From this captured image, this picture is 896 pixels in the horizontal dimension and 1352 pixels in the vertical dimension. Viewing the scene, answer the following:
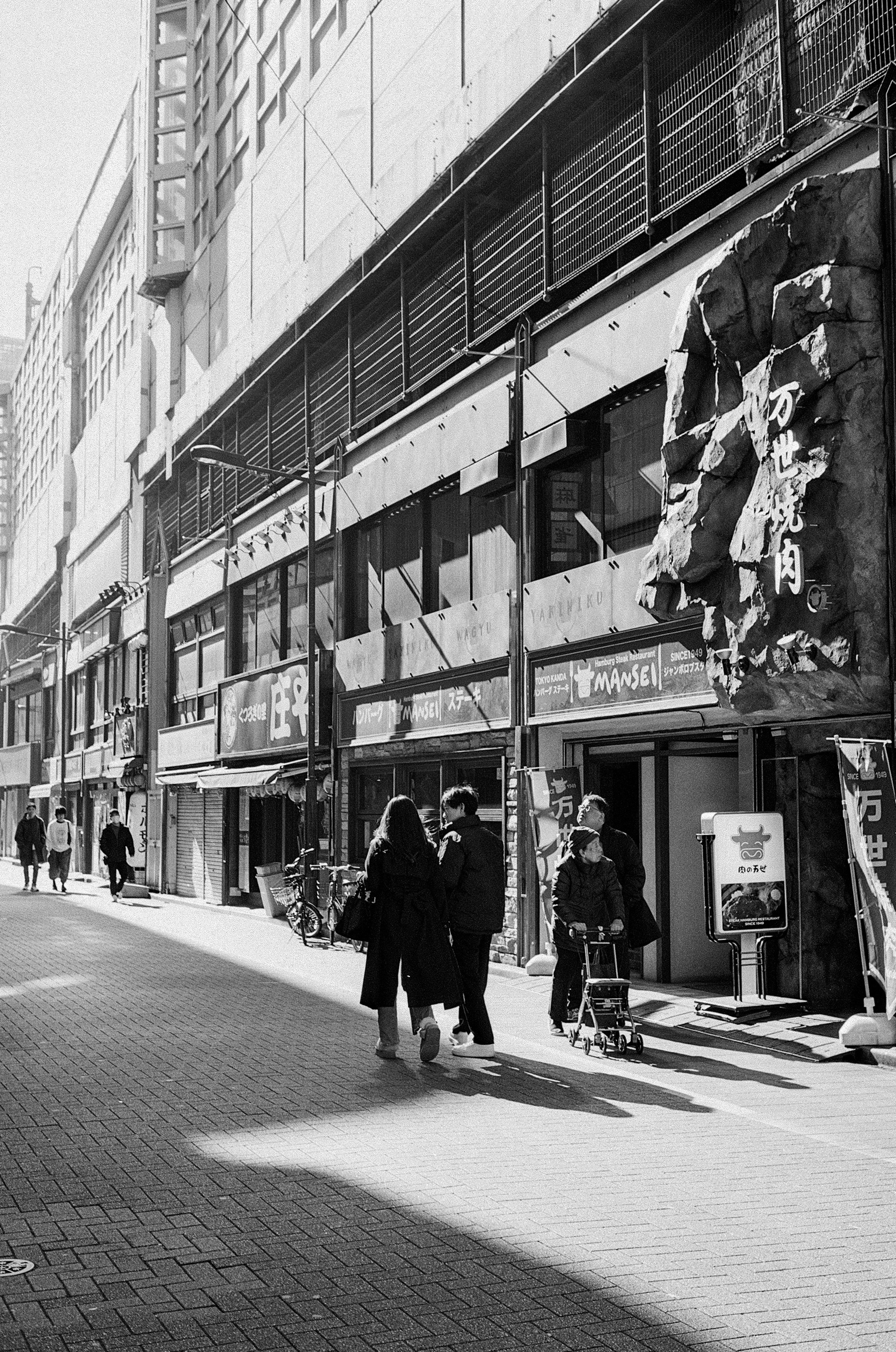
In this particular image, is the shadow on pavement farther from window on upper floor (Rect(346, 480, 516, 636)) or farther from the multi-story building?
the multi-story building

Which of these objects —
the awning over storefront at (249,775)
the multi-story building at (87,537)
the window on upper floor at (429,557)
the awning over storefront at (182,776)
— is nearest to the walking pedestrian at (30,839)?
the awning over storefront at (182,776)

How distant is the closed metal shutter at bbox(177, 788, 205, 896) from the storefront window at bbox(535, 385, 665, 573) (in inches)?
702

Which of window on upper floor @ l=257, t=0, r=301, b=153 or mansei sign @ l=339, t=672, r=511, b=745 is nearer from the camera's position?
mansei sign @ l=339, t=672, r=511, b=745

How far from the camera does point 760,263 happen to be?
11.8 meters

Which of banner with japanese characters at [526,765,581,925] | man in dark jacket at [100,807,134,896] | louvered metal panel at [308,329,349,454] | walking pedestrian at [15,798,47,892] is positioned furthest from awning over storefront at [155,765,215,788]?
banner with japanese characters at [526,765,581,925]

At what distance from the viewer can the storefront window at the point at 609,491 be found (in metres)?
15.1

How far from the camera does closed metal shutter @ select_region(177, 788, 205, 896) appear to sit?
1298 inches

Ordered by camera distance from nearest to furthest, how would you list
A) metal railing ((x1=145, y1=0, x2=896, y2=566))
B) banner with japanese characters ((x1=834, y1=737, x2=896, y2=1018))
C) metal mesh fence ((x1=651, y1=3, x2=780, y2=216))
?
1. banner with japanese characters ((x1=834, y1=737, x2=896, y2=1018))
2. metal railing ((x1=145, y1=0, x2=896, y2=566))
3. metal mesh fence ((x1=651, y1=3, x2=780, y2=216))

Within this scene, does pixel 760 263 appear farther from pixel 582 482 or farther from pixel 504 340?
pixel 504 340

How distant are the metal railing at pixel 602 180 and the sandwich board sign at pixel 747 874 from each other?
5.95 meters

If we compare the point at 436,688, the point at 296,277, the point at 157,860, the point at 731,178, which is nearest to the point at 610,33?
the point at 731,178

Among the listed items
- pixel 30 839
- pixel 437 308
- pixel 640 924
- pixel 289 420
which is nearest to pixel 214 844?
pixel 30 839

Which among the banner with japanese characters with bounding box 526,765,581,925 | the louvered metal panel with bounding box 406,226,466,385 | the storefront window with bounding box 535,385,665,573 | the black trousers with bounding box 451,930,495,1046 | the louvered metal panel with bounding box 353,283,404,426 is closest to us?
the black trousers with bounding box 451,930,495,1046

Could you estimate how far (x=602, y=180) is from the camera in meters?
16.3
